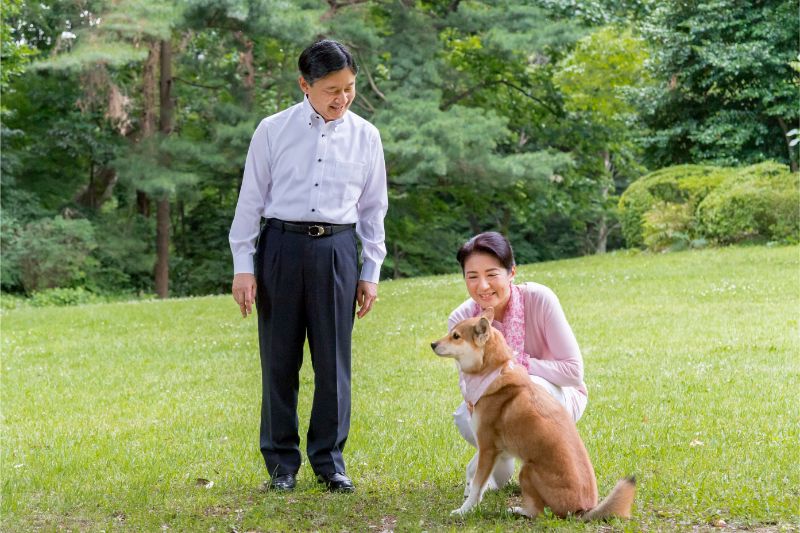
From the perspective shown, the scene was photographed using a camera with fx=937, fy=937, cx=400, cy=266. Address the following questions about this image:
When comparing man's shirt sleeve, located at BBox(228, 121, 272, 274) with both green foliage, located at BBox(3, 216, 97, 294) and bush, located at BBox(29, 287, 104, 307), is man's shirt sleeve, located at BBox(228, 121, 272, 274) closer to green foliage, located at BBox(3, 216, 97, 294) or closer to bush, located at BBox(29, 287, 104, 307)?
bush, located at BBox(29, 287, 104, 307)

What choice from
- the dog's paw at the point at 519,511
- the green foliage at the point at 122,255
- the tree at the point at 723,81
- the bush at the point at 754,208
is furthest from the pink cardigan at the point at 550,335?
the green foliage at the point at 122,255

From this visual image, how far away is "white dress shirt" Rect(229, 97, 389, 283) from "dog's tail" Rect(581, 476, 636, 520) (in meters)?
1.78

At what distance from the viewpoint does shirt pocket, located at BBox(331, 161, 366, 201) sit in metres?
4.52

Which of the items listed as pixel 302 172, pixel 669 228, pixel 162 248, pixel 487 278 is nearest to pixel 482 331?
pixel 487 278

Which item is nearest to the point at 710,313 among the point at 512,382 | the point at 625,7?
the point at 512,382

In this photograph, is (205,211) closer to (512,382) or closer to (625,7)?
(625,7)

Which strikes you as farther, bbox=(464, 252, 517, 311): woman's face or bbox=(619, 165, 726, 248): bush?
bbox=(619, 165, 726, 248): bush

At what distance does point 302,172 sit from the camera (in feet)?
14.8

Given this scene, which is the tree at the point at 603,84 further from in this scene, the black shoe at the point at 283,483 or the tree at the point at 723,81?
the black shoe at the point at 283,483

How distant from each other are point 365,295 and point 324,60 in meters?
1.21

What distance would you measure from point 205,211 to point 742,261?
644 inches

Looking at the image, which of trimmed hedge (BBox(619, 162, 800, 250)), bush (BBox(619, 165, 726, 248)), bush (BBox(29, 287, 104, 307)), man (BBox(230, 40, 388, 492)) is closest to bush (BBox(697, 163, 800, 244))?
trimmed hedge (BBox(619, 162, 800, 250))

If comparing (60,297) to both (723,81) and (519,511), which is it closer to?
(723,81)

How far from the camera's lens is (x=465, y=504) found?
13.8 feet
